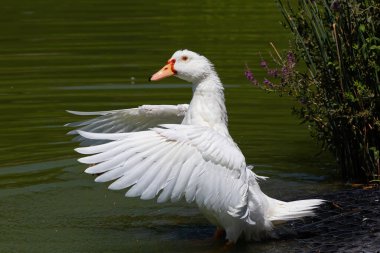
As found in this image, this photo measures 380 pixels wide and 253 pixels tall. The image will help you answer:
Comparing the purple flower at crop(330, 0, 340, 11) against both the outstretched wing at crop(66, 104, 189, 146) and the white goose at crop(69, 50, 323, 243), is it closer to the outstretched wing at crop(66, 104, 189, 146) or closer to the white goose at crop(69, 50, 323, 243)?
the white goose at crop(69, 50, 323, 243)

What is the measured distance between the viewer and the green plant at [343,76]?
879 cm

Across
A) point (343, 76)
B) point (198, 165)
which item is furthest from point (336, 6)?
point (198, 165)

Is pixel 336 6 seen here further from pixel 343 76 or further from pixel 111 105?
pixel 111 105

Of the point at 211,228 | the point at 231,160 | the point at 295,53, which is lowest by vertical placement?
the point at 211,228

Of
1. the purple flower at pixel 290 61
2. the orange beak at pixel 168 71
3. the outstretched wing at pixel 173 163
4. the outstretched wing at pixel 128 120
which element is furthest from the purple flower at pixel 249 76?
the outstretched wing at pixel 173 163

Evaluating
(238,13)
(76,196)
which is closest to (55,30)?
(238,13)

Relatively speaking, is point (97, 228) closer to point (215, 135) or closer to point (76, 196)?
point (76, 196)

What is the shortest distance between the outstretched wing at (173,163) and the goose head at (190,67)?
81 cm

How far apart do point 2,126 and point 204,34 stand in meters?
5.80

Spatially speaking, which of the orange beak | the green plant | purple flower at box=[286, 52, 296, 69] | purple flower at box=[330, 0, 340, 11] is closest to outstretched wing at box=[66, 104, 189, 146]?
the orange beak

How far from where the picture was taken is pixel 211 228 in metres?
8.62

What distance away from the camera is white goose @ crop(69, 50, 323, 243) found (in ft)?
23.4

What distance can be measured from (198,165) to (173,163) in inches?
8.2

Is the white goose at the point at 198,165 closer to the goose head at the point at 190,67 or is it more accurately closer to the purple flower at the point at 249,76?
the goose head at the point at 190,67
